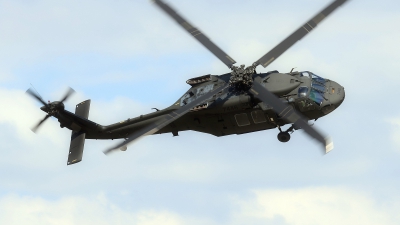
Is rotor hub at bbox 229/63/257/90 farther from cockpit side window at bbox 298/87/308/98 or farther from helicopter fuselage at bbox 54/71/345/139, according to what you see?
cockpit side window at bbox 298/87/308/98

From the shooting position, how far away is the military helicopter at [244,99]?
46.2 metres

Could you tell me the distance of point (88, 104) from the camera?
53.4 metres

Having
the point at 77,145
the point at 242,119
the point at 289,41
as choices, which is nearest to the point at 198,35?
the point at 289,41

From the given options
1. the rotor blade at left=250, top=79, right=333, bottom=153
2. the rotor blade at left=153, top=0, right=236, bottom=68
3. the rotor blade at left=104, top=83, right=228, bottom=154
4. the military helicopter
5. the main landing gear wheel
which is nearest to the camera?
the rotor blade at left=250, top=79, right=333, bottom=153

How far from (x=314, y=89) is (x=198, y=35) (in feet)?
23.4

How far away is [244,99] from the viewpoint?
46.2 meters

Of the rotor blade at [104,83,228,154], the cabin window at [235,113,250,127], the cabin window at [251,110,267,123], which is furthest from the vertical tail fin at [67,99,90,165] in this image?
the cabin window at [251,110,267,123]

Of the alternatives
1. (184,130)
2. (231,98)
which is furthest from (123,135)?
(231,98)

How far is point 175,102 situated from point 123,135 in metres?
3.82

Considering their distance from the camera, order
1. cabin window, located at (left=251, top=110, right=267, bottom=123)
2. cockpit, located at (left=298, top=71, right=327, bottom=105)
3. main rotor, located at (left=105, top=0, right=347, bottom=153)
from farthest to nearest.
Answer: cabin window, located at (left=251, top=110, right=267, bottom=123)
cockpit, located at (left=298, top=71, right=327, bottom=105)
main rotor, located at (left=105, top=0, right=347, bottom=153)

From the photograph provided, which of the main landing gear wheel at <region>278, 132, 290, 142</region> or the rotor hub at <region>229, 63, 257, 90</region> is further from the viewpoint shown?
the main landing gear wheel at <region>278, 132, 290, 142</region>

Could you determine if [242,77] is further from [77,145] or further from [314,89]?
[77,145]

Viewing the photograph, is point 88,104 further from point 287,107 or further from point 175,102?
point 287,107

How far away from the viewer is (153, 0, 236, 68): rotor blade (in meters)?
47.5
